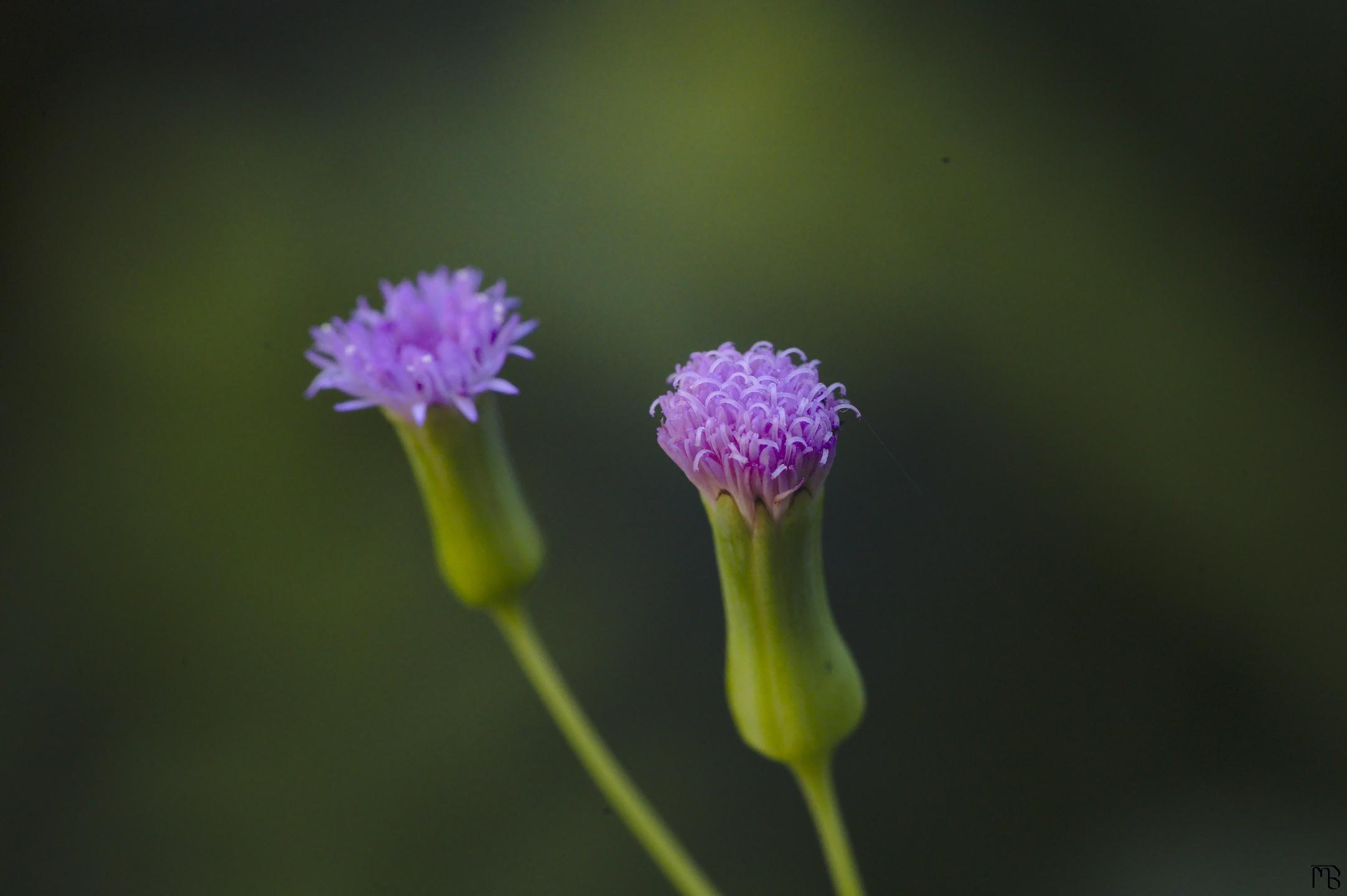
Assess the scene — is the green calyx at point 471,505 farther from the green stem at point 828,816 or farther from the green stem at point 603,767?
the green stem at point 828,816

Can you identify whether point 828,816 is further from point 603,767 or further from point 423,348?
point 423,348

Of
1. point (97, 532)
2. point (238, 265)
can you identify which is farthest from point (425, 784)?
point (238, 265)

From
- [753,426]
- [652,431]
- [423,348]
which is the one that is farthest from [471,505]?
[652,431]

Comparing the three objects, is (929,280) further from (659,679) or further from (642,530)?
(659,679)

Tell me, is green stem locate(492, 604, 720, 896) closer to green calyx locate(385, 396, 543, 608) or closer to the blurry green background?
green calyx locate(385, 396, 543, 608)

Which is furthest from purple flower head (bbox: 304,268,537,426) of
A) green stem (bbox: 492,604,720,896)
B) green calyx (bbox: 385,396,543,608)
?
green stem (bbox: 492,604,720,896)
